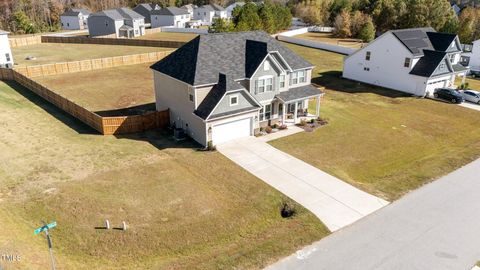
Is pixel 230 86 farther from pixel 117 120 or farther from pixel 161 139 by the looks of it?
pixel 117 120

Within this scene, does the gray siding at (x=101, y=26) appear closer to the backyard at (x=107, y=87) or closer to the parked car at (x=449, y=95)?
the backyard at (x=107, y=87)

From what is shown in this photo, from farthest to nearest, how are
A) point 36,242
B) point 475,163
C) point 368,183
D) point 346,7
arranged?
point 346,7, point 475,163, point 368,183, point 36,242

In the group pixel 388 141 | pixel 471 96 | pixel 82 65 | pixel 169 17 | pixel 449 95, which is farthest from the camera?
pixel 169 17

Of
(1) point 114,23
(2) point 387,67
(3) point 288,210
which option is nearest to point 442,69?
(2) point 387,67

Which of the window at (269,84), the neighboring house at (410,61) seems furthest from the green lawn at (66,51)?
the window at (269,84)

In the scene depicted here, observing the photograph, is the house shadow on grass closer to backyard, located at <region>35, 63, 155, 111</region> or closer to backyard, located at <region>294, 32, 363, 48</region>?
backyard, located at <region>35, 63, 155, 111</region>

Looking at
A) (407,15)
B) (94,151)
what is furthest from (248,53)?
(407,15)

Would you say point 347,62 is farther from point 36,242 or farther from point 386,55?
point 36,242
